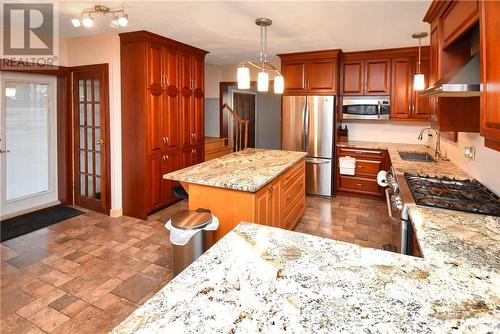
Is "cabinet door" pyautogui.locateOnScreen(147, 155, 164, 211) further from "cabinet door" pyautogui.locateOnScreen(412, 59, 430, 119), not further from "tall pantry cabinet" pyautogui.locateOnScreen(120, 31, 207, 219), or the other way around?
"cabinet door" pyautogui.locateOnScreen(412, 59, 430, 119)

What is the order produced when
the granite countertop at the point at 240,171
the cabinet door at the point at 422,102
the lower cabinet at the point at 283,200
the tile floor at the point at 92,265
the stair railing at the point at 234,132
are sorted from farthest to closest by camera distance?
the stair railing at the point at 234,132 → the cabinet door at the point at 422,102 → the lower cabinet at the point at 283,200 → the granite countertop at the point at 240,171 → the tile floor at the point at 92,265

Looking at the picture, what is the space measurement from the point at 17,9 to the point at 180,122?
7.31 ft

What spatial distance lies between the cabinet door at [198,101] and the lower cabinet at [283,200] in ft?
6.38

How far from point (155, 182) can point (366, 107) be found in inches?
140

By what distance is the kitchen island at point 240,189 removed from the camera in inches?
99.0

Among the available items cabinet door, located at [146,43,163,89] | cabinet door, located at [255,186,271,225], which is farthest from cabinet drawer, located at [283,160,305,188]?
cabinet door, located at [146,43,163,89]

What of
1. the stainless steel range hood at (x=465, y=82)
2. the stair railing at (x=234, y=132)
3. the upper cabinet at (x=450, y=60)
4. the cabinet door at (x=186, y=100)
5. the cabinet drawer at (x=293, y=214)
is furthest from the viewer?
the stair railing at (x=234, y=132)

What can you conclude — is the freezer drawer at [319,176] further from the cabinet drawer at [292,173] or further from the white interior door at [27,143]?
the white interior door at [27,143]

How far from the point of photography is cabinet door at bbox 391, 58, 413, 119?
16.0 ft

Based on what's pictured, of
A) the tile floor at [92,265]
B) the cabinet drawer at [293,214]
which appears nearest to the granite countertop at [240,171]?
the cabinet drawer at [293,214]

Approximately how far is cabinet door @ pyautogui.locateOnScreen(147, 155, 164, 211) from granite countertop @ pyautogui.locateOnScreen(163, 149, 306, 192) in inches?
46.5

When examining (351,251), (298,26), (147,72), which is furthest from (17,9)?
(351,251)

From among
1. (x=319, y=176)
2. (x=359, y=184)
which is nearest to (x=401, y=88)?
(x=359, y=184)

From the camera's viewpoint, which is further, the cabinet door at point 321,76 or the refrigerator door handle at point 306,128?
the refrigerator door handle at point 306,128
